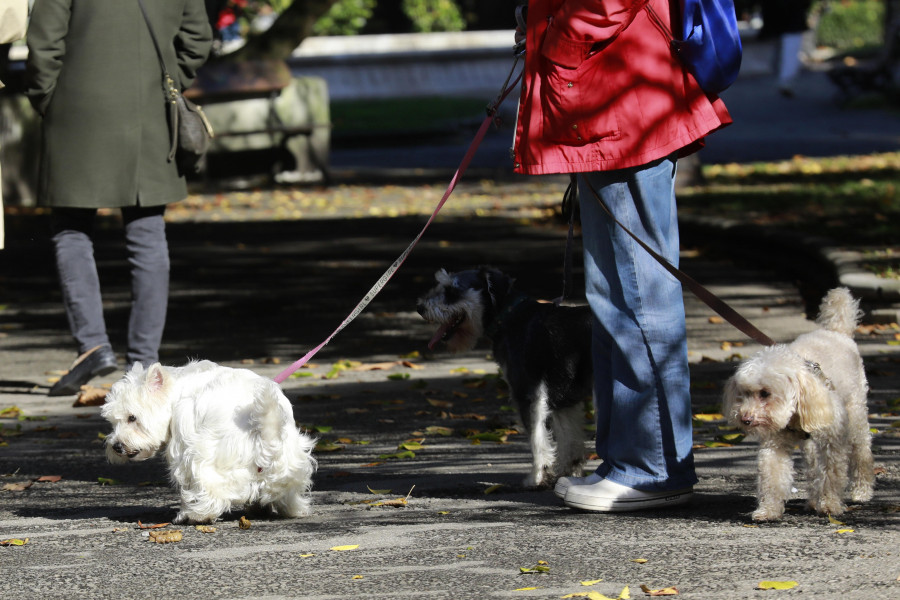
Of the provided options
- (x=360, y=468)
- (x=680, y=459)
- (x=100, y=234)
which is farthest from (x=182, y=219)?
(x=680, y=459)

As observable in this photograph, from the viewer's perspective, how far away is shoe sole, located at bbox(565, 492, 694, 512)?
4.53 meters

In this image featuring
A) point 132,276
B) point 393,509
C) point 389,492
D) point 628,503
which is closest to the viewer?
point 628,503

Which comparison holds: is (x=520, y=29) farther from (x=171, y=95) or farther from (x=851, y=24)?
(x=851, y=24)

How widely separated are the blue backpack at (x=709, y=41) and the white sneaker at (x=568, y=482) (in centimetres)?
137

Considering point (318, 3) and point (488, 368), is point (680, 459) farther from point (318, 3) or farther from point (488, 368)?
point (318, 3)

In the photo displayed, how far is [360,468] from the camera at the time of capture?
5.63 m

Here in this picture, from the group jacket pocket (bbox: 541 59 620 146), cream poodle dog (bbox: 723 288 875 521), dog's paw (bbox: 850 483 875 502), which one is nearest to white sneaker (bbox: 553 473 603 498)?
cream poodle dog (bbox: 723 288 875 521)

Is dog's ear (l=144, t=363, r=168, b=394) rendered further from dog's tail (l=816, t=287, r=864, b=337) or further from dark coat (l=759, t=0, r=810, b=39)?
dark coat (l=759, t=0, r=810, b=39)

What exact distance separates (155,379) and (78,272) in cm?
268

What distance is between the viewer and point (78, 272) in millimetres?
7129

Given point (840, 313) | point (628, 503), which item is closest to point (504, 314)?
point (628, 503)

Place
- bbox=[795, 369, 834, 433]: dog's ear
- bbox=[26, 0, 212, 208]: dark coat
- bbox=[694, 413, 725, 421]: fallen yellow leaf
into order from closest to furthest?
bbox=[795, 369, 834, 433]: dog's ear, bbox=[694, 413, 725, 421]: fallen yellow leaf, bbox=[26, 0, 212, 208]: dark coat

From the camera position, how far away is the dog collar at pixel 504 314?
5246mm

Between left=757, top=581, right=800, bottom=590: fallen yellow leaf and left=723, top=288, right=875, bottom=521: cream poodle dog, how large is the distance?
0.66m
